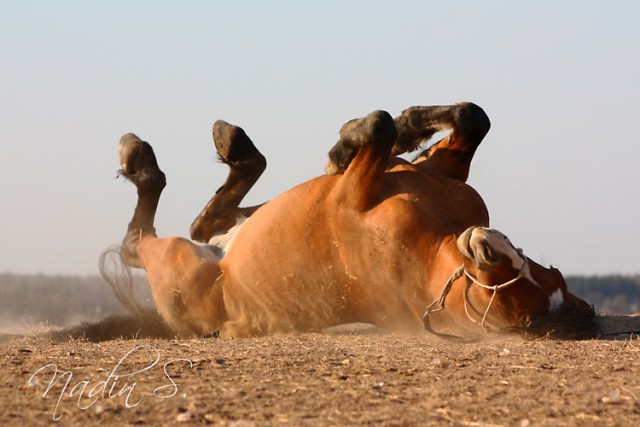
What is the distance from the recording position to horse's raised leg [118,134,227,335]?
786cm

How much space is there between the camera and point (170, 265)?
26.6 ft

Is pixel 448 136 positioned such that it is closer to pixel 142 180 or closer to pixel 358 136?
pixel 358 136

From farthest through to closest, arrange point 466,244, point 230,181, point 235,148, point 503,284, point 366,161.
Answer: point 230,181 → point 235,148 → point 366,161 → point 503,284 → point 466,244

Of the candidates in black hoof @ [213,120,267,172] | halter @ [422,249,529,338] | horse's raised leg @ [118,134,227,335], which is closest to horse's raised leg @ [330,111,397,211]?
halter @ [422,249,529,338]

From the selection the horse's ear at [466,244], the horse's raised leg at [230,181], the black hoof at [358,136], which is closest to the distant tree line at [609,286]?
the horse's raised leg at [230,181]

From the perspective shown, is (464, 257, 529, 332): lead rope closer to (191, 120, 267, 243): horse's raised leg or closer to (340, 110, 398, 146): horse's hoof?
(340, 110, 398, 146): horse's hoof

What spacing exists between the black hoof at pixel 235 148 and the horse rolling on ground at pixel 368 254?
0.01 metres

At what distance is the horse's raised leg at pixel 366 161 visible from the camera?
6684 mm

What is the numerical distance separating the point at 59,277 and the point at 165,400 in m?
23.2

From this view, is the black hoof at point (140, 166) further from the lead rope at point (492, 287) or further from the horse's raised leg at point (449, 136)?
the lead rope at point (492, 287)

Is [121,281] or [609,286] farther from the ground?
[121,281]
